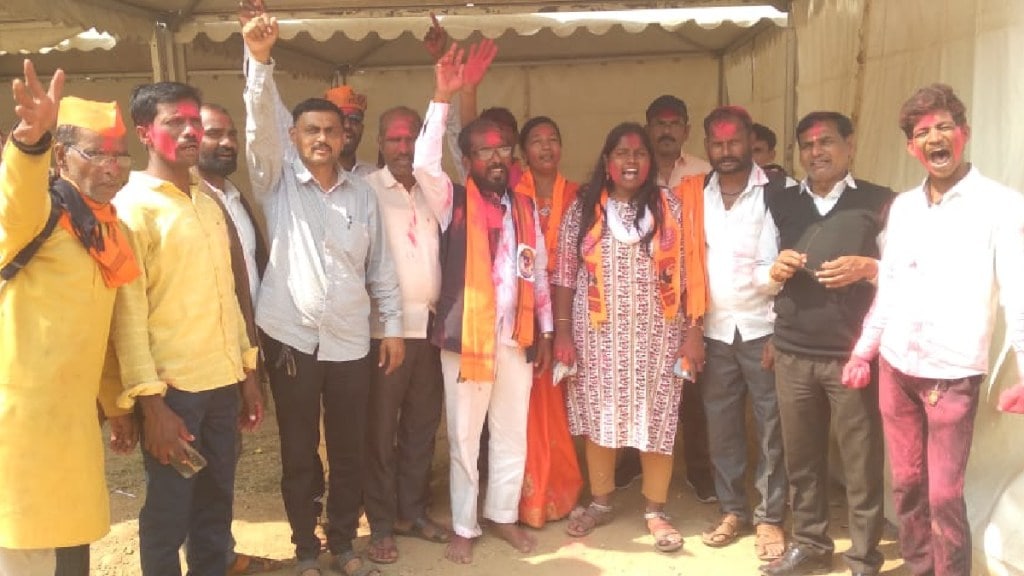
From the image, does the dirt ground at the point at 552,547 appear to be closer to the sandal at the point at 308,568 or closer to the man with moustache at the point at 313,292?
the sandal at the point at 308,568

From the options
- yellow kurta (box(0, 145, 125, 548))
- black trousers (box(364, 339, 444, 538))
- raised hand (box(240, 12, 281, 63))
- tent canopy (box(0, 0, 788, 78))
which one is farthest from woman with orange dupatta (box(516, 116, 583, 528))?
yellow kurta (box(0, 145, 125, 548))

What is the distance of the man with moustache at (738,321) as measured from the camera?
359 cm

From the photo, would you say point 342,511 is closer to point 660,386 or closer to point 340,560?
point 340,560

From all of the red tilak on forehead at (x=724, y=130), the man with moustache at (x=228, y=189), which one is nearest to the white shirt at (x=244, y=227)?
the man with moustache at (x=228, y=189)

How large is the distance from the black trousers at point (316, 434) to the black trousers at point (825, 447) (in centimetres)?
177

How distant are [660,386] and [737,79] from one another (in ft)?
15.4

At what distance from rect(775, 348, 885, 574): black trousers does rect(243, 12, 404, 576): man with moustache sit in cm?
167

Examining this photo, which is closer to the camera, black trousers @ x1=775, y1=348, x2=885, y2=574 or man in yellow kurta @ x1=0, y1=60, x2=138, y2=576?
man in yellow kurta @ x1=0, y1=60, x2=138, y2=576

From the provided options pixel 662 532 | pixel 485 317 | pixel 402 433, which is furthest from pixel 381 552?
pixel 662 532

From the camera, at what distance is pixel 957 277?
2693 mm

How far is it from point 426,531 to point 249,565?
0.80m

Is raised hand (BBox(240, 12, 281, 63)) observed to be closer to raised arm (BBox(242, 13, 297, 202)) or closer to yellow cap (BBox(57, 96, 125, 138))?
raised arm (BBox(242, 13, 297, 202))

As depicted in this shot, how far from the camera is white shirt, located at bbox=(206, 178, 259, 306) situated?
Result: 3.26 metres

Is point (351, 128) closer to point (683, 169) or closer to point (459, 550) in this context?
point (683, 169)
